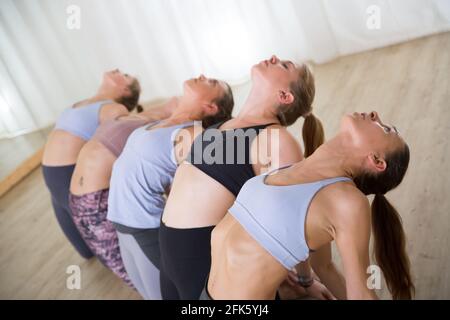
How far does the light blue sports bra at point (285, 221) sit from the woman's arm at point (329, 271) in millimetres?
339

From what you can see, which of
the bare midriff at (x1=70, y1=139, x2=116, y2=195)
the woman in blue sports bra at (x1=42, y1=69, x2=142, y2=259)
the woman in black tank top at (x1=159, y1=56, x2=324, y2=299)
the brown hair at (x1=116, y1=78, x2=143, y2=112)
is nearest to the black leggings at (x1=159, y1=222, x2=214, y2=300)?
the woman in black tank top at (x1=159, y1=56, x2=324, y2=299)

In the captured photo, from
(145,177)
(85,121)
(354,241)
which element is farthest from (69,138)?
(354,241)

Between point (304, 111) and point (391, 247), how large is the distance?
57 cm

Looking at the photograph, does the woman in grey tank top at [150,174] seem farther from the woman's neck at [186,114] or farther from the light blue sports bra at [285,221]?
the light blue sports bra at [285,221]

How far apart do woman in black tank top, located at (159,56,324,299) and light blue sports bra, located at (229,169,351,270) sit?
0.73 ft

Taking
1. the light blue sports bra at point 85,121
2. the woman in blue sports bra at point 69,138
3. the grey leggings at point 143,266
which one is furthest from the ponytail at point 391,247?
the light blue sports bra at point 85,121

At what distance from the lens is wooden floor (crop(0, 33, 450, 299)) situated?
5.78ft

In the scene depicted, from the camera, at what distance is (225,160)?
4.39ft

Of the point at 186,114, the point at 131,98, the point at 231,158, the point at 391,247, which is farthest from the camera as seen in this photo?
the point at 131,98

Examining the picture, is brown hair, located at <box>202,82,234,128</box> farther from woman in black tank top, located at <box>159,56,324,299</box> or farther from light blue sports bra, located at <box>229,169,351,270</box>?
light blue sports bra, located at <box>229,169,351,270</box>

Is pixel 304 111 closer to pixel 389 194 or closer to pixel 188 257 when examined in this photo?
pixel 188 257

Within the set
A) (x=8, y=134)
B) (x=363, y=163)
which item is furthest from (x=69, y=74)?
(x=363, y=163)
